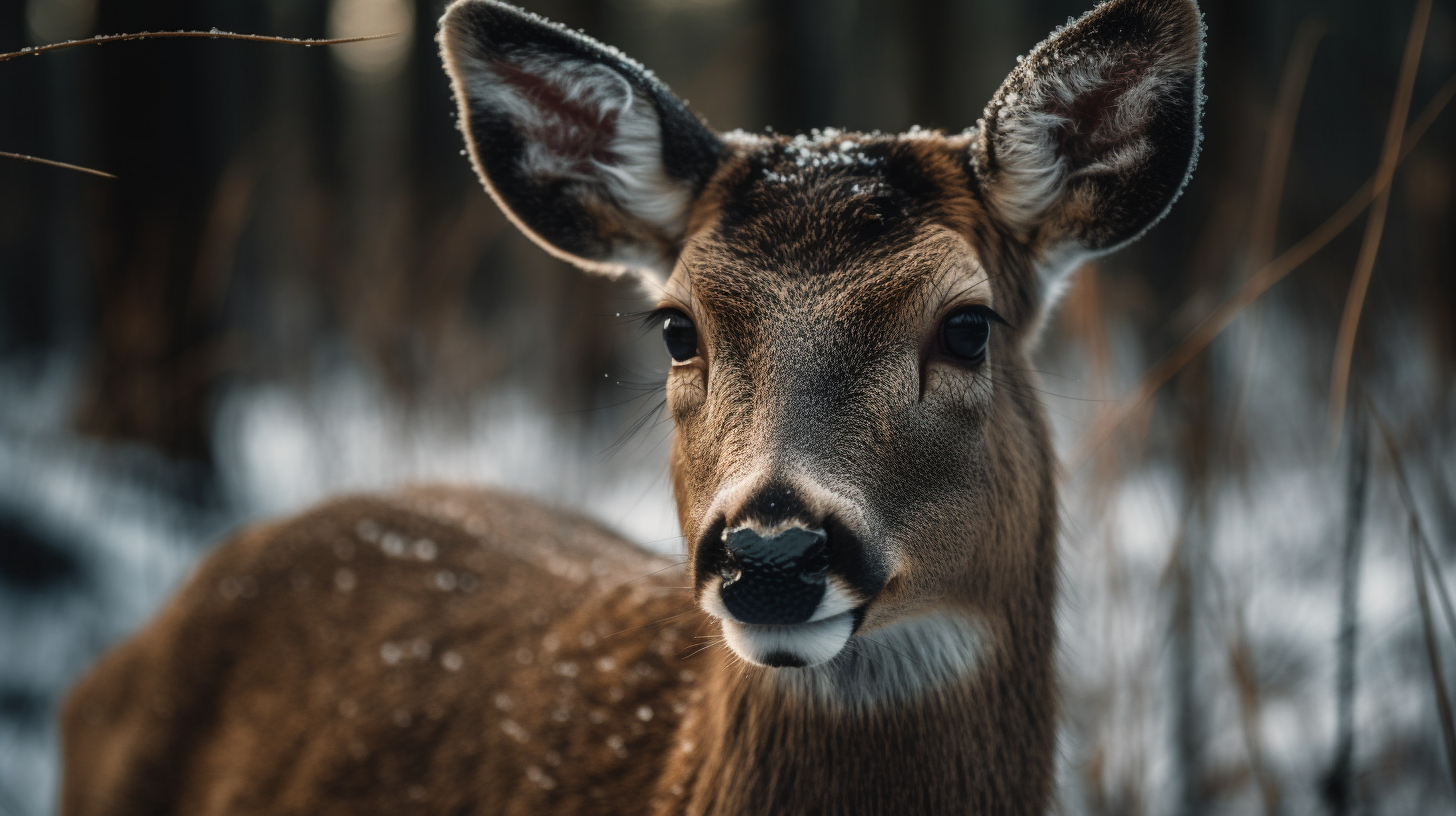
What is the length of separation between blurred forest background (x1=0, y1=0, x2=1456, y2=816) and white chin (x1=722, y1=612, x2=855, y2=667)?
0.74 m

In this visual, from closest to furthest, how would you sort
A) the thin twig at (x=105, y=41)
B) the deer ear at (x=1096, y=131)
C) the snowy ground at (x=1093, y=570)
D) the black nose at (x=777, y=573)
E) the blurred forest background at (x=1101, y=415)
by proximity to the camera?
the thin twig at (x=105, y=41)
the black nose at (x=777, y=573)
the deer ear at (x=1096, y=131)
the blurred forest background at (x=1101, y=415)
the snowy ground at (x=1093, y=570)

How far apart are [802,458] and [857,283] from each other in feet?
1.39

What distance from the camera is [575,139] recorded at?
2.44 meters

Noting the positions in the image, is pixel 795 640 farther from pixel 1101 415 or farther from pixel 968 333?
pixel 1101 415

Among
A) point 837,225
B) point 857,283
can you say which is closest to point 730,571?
point 857,283

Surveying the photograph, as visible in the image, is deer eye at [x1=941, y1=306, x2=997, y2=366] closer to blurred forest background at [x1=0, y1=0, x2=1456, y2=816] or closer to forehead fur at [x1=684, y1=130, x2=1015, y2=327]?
forehead fur at [x1=684, y1=130, x2=1015, y2=327]

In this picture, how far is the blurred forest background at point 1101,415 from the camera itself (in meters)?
3.42

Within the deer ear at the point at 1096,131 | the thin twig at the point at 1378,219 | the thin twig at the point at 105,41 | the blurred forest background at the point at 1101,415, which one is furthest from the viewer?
the blurred forest background at the point at 1101,415

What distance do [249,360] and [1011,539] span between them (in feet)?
22.3

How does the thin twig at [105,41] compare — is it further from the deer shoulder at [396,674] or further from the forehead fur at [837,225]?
the deer shoulder at [396,674]

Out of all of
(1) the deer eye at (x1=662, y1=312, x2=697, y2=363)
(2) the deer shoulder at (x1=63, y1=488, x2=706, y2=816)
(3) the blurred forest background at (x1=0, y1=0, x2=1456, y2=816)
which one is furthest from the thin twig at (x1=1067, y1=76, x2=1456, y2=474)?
(2) the deer shoulder at (x1=63, y1=488, x2=706, y2=816)

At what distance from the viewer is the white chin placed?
1.62m

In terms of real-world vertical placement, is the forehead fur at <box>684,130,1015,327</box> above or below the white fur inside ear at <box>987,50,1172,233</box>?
below

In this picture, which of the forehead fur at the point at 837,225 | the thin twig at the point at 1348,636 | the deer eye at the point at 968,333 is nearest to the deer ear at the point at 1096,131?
the forehead fur at the point at 837,225
